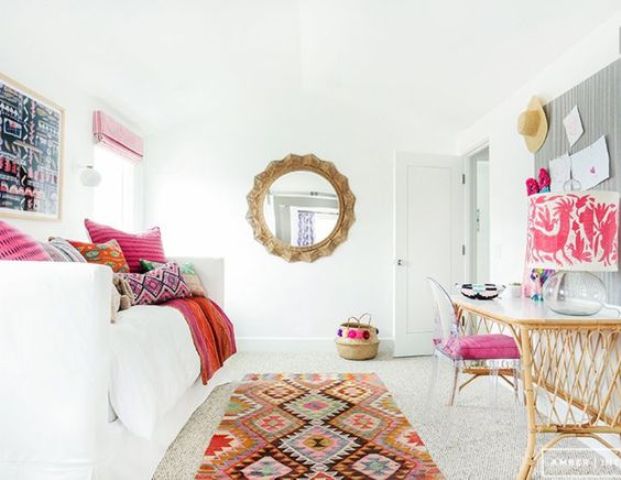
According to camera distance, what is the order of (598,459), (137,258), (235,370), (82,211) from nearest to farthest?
Answer: (598,459) < (137,258) < (82,211) < (235,370)

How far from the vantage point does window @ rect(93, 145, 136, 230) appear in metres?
3.51

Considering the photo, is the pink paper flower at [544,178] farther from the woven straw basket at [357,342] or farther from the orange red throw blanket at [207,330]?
the orange red throw blanket at [207,330]

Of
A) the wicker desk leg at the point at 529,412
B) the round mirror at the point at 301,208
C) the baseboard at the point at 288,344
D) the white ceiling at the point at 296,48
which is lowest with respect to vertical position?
the baseboard at the point at 288,344

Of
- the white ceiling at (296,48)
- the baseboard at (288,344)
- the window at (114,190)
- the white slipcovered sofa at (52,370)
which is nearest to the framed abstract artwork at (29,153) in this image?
the white ceiling at (296,48)

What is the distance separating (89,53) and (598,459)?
11.5ft

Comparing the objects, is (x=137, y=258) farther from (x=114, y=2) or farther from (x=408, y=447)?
(x=408, y=447)

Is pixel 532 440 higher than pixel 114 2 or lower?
lower

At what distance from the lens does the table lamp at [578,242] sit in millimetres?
1789

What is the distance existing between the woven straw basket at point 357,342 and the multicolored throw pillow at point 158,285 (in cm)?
160

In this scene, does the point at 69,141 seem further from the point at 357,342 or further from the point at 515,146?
the point at 515,146

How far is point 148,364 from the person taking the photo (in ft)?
5.37

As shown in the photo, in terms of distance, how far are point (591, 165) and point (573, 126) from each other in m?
0.27

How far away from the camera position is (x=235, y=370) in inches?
136

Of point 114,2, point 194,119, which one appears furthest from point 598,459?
point 194,119
